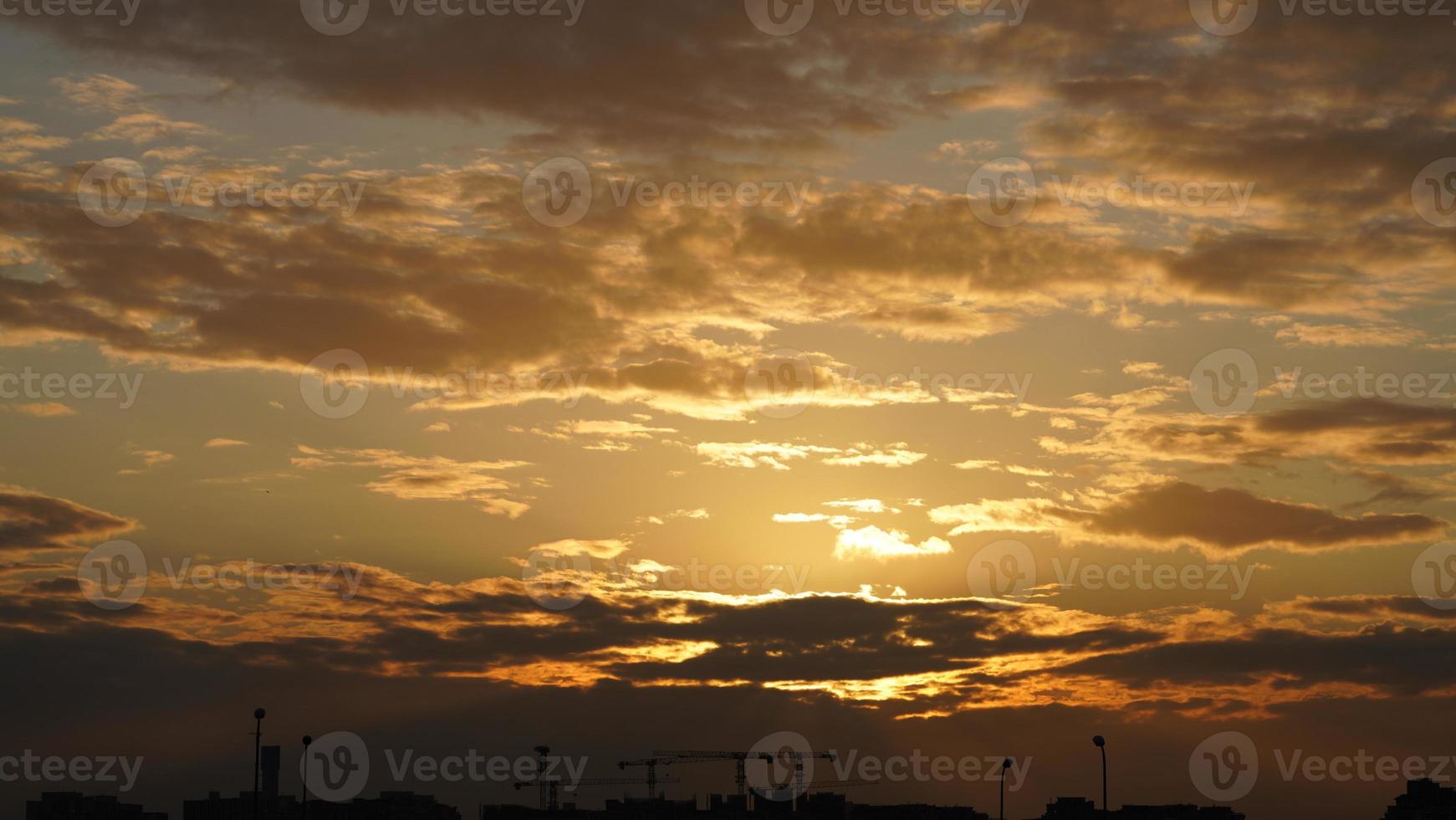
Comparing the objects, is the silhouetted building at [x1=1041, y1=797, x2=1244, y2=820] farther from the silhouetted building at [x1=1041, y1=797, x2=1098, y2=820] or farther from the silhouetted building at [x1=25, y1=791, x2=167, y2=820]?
the silhouetted building at [x1=25, y1=791, x2=167, y2=820]

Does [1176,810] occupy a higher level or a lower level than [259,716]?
lower

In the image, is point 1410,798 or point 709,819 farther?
point 709,819

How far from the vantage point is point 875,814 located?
634 feet

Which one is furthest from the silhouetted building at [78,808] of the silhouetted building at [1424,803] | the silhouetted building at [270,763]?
the silhouetted building at [1424,803]

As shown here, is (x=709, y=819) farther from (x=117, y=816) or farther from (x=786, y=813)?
(x=117, y=816)

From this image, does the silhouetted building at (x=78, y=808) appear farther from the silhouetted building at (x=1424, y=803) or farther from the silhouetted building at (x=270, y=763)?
the silhouetted building at (x=1424, y=803)

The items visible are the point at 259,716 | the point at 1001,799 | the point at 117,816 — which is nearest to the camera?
the point at 259,716

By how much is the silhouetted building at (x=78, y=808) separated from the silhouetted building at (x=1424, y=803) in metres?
157

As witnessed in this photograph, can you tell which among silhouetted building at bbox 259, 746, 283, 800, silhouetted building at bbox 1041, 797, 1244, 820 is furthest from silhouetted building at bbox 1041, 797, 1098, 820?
silhouetted building at bbox 259, 746, 283, 800

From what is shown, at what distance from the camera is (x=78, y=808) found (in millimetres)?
183875

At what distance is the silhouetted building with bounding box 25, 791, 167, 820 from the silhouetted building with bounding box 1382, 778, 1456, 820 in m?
157

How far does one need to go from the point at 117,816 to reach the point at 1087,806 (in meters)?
124

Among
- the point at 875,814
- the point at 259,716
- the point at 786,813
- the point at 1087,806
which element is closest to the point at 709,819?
the point at 786,813

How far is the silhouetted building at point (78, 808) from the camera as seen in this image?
183m
